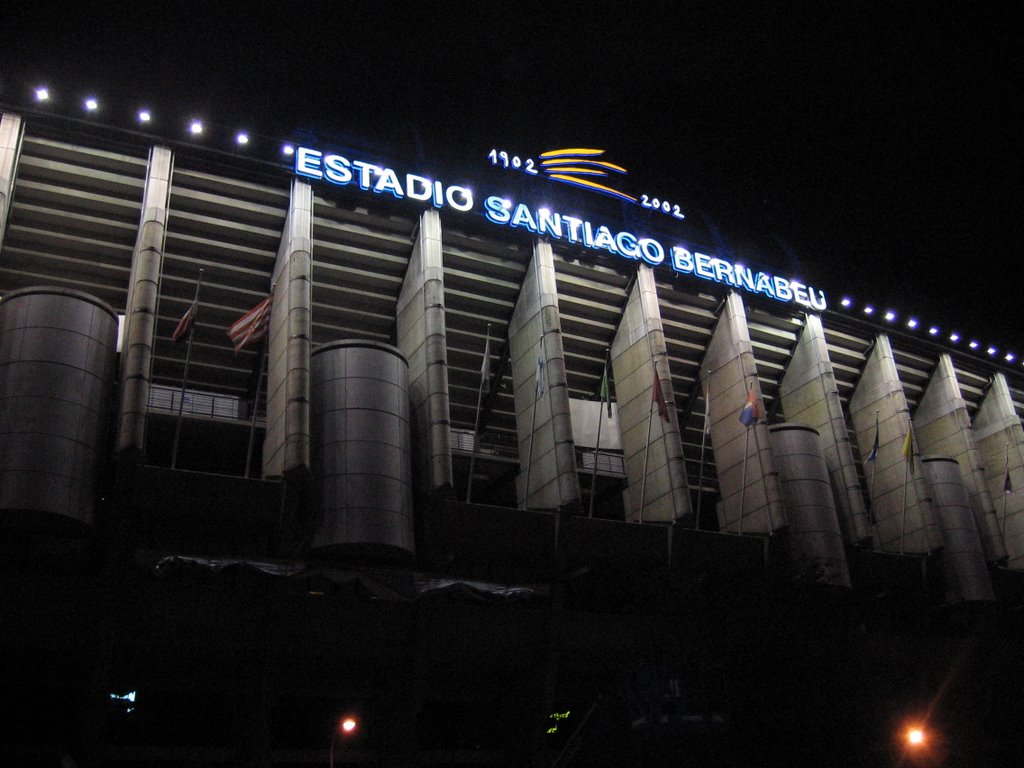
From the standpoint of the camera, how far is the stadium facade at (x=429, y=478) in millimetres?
31109

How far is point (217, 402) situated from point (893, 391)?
35035 millimetres

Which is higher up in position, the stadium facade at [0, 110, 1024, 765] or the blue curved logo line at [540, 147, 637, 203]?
the blue curved logo line at [540, 147, 637, 203]

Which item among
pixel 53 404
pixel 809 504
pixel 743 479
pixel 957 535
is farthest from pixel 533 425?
pixel 957 535

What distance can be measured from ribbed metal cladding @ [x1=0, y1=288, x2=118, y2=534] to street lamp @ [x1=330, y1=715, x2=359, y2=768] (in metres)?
12.0

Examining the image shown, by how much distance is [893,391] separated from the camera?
167 ft

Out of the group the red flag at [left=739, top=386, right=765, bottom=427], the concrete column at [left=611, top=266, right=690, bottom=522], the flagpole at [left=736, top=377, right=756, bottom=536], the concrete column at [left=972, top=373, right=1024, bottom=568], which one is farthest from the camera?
the concrete column at [left=972, top=373, right=1024, bottom=568]

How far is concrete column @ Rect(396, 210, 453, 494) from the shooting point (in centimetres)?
3547

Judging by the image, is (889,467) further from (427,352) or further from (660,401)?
(427,352)

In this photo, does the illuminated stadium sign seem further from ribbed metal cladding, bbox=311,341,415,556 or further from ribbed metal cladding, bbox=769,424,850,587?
ribbed metal cladding, bbox=311,341,415,556

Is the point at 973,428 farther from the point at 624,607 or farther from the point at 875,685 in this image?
the point at 624,607

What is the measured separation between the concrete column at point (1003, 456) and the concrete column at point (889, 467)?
7.30 metres

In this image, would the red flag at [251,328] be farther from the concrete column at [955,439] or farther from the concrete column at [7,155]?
the concrete column at [955,439]

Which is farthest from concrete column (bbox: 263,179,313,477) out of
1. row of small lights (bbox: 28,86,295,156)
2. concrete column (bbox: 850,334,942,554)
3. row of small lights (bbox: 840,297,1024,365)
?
row of small lights (bbox: 840,297,1024,365)

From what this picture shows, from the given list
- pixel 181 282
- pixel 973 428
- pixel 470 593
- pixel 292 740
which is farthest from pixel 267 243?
pixel 973 428
